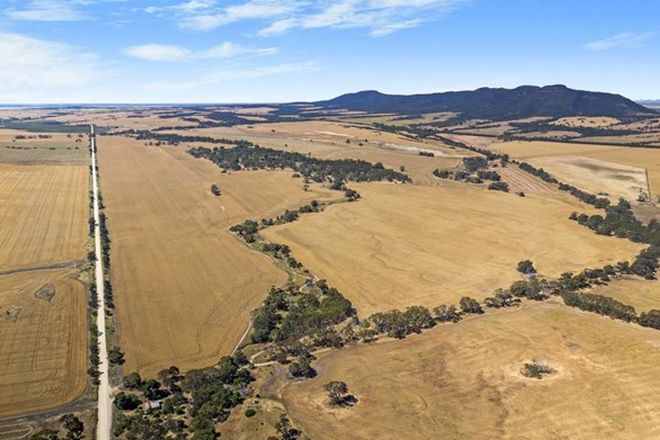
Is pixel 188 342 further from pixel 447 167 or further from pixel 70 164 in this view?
pixel 70 164

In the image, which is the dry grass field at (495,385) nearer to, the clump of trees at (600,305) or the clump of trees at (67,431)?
the clump of trees at (600,305)

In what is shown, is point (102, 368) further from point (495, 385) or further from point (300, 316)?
point (495, 385)

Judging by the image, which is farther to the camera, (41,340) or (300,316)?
(300,316)

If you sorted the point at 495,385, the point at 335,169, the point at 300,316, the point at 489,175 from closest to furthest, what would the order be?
1. the point at 495,385
2. the point at 300,316
3. the point at 489,175
4. the point at 335,169

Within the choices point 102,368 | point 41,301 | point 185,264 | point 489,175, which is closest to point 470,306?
point 102,368

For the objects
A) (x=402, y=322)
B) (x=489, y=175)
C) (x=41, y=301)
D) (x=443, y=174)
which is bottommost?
(x=41, y=301)

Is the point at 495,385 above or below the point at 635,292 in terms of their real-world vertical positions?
below

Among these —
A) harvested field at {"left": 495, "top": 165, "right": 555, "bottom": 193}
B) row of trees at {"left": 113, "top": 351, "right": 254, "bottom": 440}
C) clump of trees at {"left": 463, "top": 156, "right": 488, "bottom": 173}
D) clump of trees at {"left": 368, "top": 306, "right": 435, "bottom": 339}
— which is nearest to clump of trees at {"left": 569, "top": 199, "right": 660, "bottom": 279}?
harvested field at {"left": 495, "top": 165, "right": 555, "bottom": 193}
